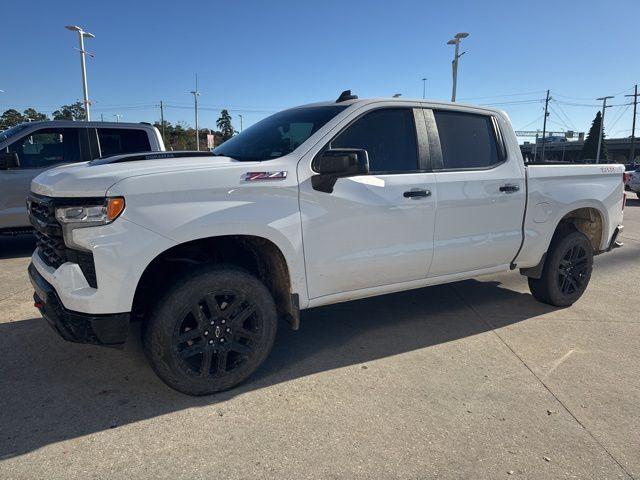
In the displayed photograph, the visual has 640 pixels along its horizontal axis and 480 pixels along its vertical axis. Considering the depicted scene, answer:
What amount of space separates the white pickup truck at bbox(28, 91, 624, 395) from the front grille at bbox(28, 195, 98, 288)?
0.04 feet

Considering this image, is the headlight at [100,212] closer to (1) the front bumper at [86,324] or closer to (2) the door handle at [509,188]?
(1) the front bumper at [86,324]

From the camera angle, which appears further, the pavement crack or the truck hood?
the truck hood

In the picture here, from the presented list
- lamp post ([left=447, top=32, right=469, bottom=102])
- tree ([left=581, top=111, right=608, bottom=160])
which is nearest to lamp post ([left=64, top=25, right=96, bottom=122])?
lamp post ([left=447, top=32, right=469, bottom=102])

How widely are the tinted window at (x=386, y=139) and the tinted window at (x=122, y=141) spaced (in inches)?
209

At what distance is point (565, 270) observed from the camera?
493 cm

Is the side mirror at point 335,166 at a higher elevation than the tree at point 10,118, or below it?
below

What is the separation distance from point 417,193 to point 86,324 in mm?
2455

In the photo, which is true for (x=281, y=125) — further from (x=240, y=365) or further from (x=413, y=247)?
(x=240, y=365)

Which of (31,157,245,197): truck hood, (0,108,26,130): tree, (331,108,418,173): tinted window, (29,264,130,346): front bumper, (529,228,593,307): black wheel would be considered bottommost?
(529,228,593,307): black wheel

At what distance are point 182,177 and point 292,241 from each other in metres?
0.82

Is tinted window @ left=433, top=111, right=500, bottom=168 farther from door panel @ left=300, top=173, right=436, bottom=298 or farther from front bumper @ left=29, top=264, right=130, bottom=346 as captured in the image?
front bumper @ left=29, top=264, right=130, bottom=346

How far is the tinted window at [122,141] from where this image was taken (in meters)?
7.66

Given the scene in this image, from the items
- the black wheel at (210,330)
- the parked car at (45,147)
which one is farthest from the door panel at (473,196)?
the parked car at (45,147)

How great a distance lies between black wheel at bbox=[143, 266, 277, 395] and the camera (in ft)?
9.42
